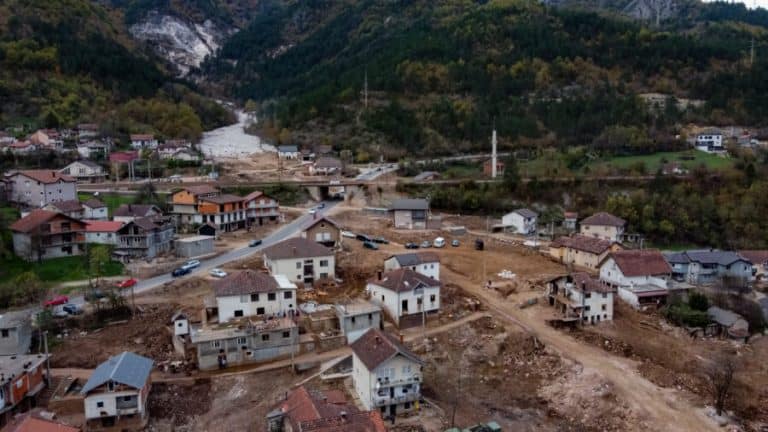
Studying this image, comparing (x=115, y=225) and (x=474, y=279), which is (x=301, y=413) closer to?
(x=474, y=279)

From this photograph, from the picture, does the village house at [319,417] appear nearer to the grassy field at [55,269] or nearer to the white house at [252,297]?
the white house at [252,297]

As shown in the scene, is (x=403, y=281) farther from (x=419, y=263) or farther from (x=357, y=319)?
(x=419, y=263)

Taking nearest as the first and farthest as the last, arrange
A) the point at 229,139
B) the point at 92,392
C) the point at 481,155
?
the point at 92,392
the point at 481,155
the point at 229,139

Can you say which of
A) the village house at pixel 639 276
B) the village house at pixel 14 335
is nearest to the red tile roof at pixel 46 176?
the village house at pixel 14 335

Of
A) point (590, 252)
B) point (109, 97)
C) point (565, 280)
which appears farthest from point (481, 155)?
point (109, 97)

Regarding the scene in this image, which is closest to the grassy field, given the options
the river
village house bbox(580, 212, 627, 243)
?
village house bbox(580, 212, 627, 243)

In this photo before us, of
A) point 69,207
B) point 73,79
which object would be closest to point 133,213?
point 69,207

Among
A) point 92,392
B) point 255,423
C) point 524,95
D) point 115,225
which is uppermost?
point 524,95
